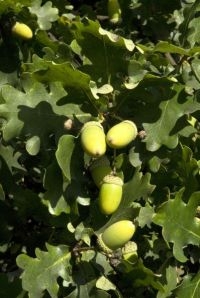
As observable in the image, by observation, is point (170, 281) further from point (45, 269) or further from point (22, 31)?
point (22, 31)

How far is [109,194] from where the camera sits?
68.3 inches

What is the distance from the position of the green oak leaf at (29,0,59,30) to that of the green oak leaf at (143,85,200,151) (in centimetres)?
57

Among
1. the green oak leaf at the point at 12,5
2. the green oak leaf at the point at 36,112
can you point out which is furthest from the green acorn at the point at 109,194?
the green oak leaf at the point at 12,5

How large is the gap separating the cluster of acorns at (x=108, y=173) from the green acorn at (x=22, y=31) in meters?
0.53

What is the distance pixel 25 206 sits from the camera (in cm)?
220

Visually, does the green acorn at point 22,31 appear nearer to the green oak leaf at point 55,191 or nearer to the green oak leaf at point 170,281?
the green oak leaf at point 55,191

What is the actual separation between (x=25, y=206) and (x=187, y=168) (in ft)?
1.87

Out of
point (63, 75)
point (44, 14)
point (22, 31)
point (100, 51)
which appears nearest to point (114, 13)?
point (44, 14)

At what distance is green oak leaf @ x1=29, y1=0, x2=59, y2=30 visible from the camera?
2.28 m

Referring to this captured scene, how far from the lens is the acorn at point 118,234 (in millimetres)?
1755

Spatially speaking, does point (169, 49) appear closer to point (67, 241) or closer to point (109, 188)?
point (109, 188)

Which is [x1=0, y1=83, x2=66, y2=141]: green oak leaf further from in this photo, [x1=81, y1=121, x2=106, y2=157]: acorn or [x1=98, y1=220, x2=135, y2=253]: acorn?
[x1=98, y1=220, x2=135, y2=253]: acorn

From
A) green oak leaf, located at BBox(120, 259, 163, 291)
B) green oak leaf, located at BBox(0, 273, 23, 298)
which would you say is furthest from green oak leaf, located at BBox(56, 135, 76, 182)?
green oak leaf, located at BBox(0, 273, 23, 298)

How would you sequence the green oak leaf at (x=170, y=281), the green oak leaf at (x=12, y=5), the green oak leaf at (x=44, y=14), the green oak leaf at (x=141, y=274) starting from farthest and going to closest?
the green oak leaf at (x=44, y=14) < the green oak leaf at (x=12, y=5) < the green oak leaf at (x=170, y=281) < the green oak leaf at (x=141, y=274)
